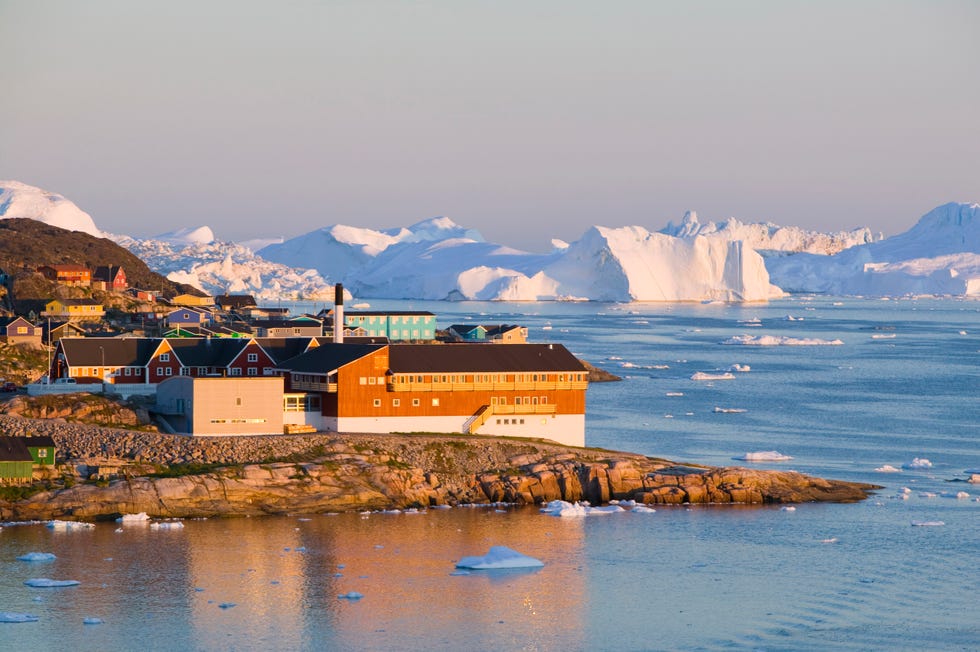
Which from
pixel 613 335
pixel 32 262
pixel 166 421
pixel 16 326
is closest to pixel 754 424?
pixel 166 421

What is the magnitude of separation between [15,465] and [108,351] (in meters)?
9.82

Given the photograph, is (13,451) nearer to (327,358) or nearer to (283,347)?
(327,358)

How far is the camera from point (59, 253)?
81375 mm

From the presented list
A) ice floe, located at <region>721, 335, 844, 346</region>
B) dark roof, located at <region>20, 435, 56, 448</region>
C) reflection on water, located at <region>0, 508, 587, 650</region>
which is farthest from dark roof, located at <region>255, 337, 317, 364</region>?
ice floe, located at <region>721, 335, 844, 346</region>

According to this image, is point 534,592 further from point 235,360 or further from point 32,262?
point 32,262

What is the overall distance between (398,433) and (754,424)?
66.0 ft

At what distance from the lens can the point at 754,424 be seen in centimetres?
5494

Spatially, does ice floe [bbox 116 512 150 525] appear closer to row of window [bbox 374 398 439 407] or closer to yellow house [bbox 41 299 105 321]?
row of window [bbox 374 398 439 407]

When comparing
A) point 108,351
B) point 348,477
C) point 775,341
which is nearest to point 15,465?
point 348,477

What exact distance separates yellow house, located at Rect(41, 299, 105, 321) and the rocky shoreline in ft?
92.2

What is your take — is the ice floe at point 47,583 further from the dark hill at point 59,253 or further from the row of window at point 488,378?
the dark hill at point 59,253

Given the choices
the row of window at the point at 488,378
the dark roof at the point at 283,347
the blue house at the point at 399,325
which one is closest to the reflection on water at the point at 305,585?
the row of window at the point at 488,378

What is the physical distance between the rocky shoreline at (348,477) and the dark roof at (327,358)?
265 cm

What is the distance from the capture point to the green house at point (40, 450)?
3422 cm
